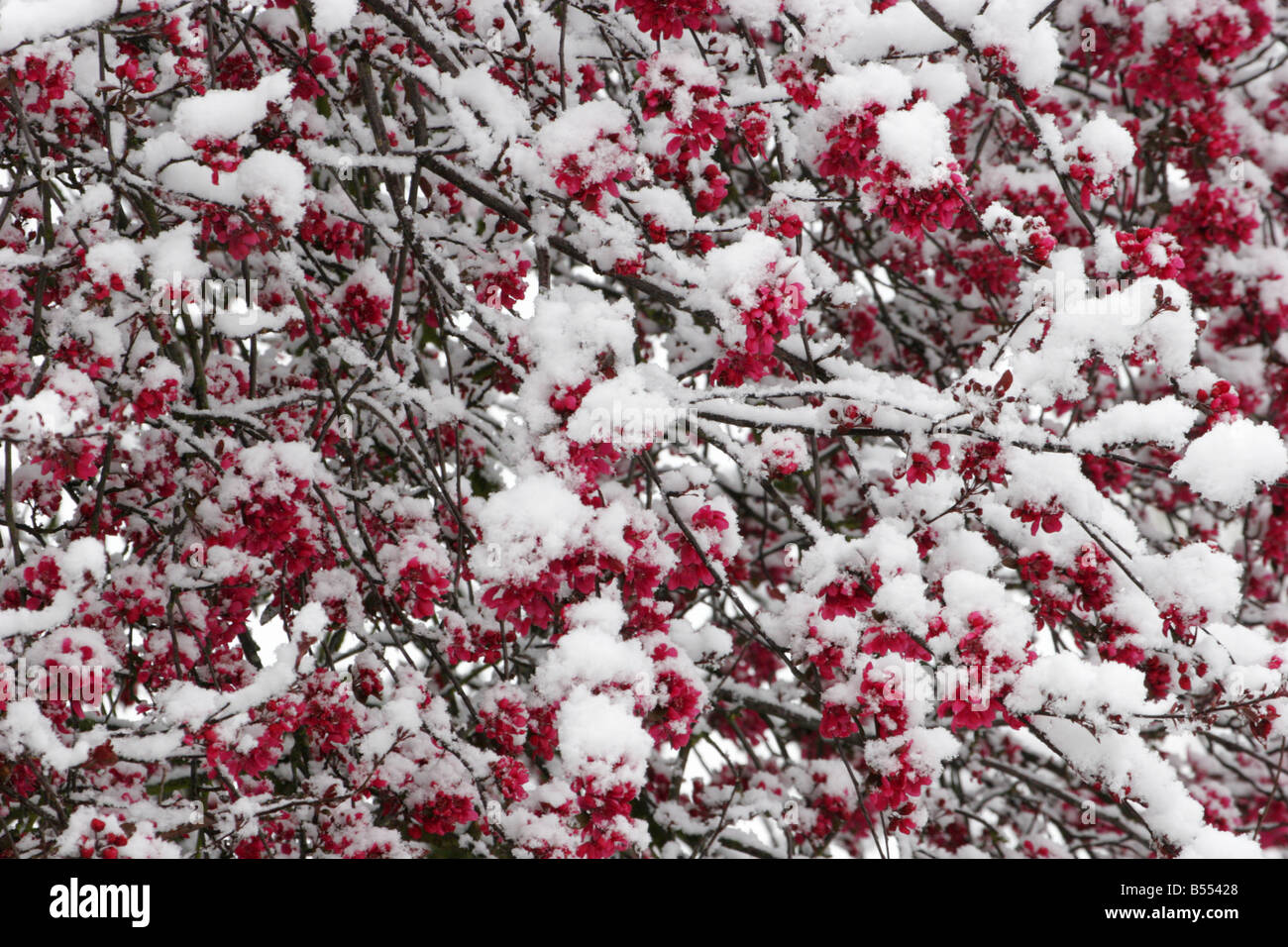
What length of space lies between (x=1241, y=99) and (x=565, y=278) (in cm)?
279

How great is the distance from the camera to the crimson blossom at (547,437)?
67.7 inches

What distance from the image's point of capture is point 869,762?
6.12 feet

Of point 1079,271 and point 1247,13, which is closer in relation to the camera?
point 1079,271

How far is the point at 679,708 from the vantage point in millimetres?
1742

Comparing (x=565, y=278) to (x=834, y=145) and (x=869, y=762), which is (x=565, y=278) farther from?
(x=869, y=762)

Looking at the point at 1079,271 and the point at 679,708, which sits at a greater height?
the point at 1079,271

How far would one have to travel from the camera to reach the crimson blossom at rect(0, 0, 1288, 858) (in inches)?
67.7

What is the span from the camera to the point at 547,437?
5.40 feet
